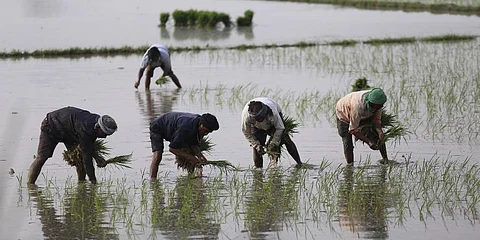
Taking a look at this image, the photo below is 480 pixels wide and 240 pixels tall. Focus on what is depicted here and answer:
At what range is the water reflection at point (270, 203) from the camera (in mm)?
6574

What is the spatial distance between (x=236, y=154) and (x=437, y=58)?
9014 mm

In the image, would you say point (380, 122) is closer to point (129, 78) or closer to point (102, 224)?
point (102, 224)

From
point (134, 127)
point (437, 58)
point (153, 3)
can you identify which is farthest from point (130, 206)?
point (153, 3)

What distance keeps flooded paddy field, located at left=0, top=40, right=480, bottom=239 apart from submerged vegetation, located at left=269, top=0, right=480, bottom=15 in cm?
1251

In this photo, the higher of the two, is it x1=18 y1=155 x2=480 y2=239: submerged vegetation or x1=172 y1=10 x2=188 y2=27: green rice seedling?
x1=172 y1=10 x2=188 y2=27: green rice seedling

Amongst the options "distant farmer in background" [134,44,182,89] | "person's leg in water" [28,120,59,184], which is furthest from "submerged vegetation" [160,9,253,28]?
"person's leg in water" [28,120,59,184]

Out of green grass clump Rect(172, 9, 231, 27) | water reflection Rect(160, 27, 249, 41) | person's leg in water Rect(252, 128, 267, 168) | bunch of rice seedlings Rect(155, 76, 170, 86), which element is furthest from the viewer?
green grass clump Rect(172, 9, 231, 27)

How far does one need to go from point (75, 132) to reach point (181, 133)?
2.82 feet

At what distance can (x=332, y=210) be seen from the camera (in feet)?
22.9

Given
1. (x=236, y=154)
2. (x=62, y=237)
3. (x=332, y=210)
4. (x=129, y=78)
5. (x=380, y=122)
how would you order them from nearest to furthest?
(x=62, y=237) < (x=332, y=210) < (x=380, y=122) < (x=236, y=154) < (x=129, y=78)

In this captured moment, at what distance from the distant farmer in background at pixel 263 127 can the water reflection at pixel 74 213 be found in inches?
54.9

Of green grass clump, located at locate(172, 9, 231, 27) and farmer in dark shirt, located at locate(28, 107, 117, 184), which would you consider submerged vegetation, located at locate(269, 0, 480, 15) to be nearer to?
green grass clump, located at locate(172, 9, 231, 27)

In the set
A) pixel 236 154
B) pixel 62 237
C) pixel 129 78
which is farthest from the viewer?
pixel 129 78

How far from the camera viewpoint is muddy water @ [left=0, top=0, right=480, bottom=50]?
2291 centimetres
